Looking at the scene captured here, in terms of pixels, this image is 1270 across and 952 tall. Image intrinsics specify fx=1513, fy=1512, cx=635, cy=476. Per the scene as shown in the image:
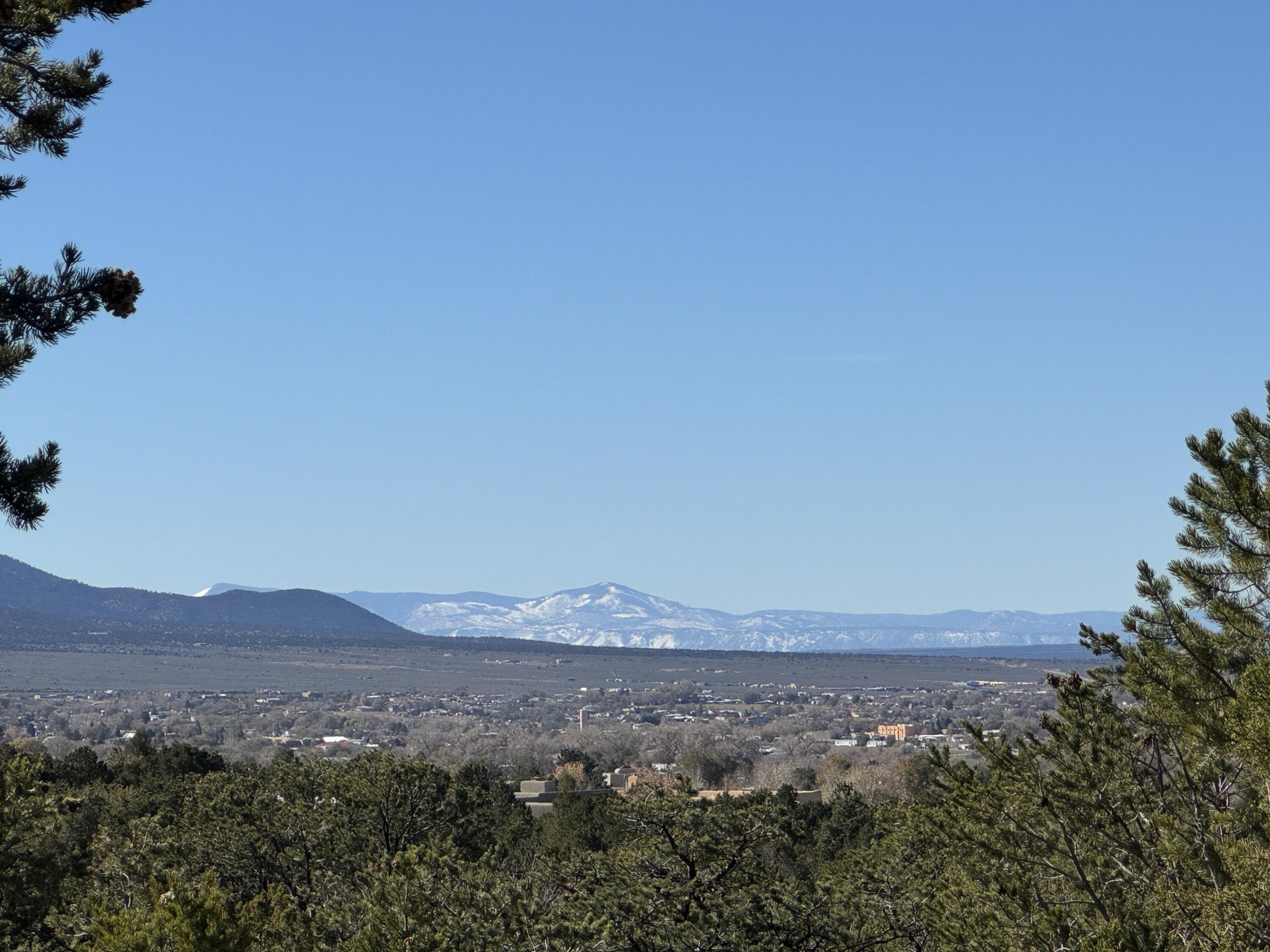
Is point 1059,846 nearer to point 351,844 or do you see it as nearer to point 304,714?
point 351,844

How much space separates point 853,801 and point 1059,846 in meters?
38.2

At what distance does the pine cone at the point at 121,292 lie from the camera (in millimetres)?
10719

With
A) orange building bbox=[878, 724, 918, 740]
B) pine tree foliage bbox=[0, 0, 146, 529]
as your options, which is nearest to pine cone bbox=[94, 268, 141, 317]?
pine tree foliage bbox=[0, 0, 146, 529]

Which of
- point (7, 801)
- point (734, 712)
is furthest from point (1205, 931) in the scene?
point (734, 712)

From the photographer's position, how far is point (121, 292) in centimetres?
1072

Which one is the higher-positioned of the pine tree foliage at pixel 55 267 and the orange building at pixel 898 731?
the pine tree foliage at pixel 55 267

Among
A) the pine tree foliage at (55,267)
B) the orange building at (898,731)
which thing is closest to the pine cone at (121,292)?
the pine tree foliage at (55,267)

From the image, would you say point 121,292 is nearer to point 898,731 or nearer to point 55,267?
point 55,267

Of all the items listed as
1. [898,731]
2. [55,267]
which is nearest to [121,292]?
[55,267]

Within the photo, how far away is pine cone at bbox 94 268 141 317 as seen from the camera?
35.2 feet

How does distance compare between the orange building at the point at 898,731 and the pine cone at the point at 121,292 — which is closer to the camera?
the pine cone at the point at 121,292

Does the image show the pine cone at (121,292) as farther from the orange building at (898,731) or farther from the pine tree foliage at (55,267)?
the orange building at (898,731)

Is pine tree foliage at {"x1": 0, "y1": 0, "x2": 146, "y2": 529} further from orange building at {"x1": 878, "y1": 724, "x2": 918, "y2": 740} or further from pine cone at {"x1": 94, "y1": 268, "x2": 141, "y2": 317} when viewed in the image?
orange building at {"x1": 878, "y1": 724, "x2": 918, "y2": 740}

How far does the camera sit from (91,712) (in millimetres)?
154125
